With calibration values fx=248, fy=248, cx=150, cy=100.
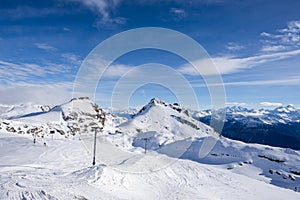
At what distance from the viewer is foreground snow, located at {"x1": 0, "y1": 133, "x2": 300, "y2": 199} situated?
2203 centimetres

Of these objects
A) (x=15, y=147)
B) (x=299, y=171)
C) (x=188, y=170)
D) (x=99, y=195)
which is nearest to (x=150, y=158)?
(x=188, y=170)

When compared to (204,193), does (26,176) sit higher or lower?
higher

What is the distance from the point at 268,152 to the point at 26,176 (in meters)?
70.4

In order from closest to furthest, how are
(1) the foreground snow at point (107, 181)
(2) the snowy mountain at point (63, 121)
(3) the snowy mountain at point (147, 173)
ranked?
(1) the foreground snow at point (107, 181) < (3) the snowy mountain at point (147, 173) < (2) the snowy mountain at point (63, 121)

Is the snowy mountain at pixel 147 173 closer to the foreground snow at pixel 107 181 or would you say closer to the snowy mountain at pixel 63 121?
the foreground snow at pixel 107 181

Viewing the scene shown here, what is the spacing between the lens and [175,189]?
33.0 meters

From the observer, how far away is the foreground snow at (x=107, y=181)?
72.3ft

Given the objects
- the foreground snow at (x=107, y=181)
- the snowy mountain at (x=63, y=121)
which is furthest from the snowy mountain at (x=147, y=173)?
the snowy mountain at (x=63, y=121)

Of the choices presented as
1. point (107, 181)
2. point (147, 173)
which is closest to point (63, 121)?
point (147, 173)

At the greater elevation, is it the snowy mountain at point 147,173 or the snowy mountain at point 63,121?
the snowy mountain at point 63,121

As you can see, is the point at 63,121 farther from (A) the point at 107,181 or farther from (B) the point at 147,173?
(A) the point at 107,181

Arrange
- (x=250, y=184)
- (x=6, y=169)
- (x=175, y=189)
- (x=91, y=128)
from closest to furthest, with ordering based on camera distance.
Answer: (x=6, y=169) → (x=175, y=189) → (x=250, y=184) → (x=91, y=128)

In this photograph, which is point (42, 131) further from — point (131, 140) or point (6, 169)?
point (6, 169)

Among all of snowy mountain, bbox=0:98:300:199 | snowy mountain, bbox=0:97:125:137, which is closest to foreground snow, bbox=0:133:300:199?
snowy mountain, bbox=0:98:300:199
